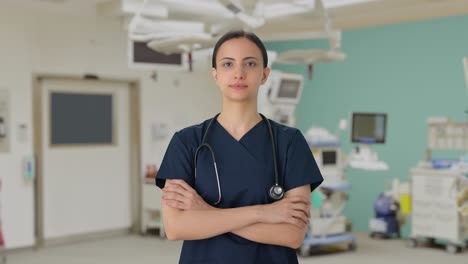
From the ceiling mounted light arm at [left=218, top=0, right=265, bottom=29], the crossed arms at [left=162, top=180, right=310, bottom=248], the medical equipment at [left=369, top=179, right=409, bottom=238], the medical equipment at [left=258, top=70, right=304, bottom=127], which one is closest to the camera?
the crossed arms at [left=162, top=180, right=310, bottom=248]

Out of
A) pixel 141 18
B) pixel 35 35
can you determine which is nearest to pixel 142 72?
pixel 35 35

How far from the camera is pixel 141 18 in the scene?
4027 mm

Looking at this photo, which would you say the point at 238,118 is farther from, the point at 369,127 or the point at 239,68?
the point at 369,127

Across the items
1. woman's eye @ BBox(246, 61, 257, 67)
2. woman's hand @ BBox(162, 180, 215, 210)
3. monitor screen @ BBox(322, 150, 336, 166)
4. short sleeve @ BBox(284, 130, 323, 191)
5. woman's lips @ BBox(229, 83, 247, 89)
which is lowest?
monitor screen @ BBox(322, 150, 336, 166)

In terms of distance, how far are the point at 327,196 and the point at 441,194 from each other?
45.2 inches

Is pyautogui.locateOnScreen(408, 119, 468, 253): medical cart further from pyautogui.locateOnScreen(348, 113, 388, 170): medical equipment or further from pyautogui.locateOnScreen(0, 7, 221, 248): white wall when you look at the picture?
pyautogui.locateOnScreen(0, 7, 221, 248): white wall

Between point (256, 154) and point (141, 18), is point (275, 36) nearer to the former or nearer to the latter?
point (141, 18)

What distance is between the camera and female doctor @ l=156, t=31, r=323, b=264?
1.33m

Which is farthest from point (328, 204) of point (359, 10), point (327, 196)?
point (359, 10)

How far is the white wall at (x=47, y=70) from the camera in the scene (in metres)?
5.73

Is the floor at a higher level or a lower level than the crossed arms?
lower

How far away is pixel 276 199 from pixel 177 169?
25 cm

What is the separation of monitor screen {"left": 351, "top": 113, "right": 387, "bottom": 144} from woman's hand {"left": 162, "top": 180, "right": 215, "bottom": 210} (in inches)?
164

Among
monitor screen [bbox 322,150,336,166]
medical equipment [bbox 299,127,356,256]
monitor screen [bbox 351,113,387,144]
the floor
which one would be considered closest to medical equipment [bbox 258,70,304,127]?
medical equipment [bbox 299,127,356,256]
